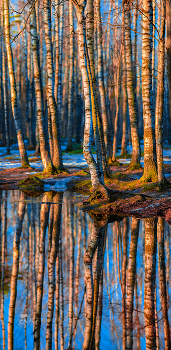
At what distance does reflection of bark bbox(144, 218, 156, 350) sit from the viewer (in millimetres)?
2762

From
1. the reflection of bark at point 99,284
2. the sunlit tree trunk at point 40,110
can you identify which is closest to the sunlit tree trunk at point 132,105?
the sunlit tree trunk at point 40,110

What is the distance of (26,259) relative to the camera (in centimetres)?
444

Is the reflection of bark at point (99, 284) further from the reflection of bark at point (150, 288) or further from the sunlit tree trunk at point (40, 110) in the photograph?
the sunlit tree trunk at point (40, 110)

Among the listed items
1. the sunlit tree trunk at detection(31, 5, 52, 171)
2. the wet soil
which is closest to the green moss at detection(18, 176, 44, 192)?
the wet soil

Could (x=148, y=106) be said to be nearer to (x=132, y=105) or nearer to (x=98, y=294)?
(x=132, y=105)

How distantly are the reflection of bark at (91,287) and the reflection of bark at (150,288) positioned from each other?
47 cm

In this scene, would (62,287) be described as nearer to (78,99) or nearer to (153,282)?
(153,282)

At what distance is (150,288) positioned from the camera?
356cm

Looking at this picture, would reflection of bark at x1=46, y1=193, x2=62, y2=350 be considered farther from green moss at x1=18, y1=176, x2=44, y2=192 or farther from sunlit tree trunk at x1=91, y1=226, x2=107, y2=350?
green moss at x1=18, y1=176, x2=44, y2=192

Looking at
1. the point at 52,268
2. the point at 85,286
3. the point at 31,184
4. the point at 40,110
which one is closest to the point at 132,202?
the point at 52,268

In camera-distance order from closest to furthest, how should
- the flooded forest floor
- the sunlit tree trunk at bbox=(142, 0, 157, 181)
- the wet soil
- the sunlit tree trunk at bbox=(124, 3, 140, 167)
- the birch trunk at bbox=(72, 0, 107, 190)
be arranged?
the wet soil
the flooded forest floor
the birch trunk at bbox=(72, 0, 107, 190)
the sunlit tree trunk at bbox=(142, 0, 157, 181)
the sunlit tree trunk at bbox=(124, 3, 140, 167)

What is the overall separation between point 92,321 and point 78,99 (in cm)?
3115

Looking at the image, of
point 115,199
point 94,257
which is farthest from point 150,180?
point 94,257

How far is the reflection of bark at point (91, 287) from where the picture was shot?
→ 275 centimetres
